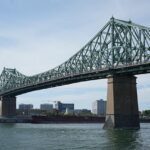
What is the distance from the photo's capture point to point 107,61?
89.4 meters

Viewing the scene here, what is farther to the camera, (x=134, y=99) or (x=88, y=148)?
(x=134, y=99)

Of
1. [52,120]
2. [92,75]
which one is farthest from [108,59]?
[52,120]

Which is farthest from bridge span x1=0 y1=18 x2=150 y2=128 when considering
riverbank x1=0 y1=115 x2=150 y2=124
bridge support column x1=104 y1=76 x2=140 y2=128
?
riverbank x1=0 y1=115 x2=150 y2=124

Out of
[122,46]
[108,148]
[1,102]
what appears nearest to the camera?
[108,148]

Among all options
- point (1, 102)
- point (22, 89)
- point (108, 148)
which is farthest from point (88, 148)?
point (1, 102)

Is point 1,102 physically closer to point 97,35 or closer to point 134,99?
point 97,35

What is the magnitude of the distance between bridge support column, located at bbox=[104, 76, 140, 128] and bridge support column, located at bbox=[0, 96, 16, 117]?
66.5 meters

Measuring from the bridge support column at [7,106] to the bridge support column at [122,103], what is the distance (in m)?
66.5

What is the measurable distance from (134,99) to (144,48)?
9.42 m

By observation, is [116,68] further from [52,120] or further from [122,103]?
[52,120]

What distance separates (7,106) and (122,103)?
7189 cm

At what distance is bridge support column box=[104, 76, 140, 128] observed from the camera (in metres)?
78.7

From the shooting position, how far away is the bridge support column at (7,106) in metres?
143

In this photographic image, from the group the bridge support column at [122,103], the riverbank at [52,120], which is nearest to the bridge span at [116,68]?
the bridge support column at [122,103]
